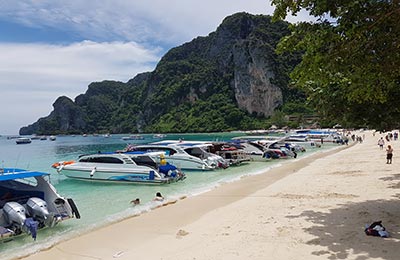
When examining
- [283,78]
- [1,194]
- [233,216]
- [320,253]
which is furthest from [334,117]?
[283,78]

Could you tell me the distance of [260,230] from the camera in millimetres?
9469

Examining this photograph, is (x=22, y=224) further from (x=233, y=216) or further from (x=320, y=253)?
(x=320, y=253)

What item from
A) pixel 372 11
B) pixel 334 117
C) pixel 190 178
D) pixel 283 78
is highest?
pixel 283 78

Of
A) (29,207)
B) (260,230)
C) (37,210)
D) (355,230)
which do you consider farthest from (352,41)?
(29,207)

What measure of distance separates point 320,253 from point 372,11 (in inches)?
190

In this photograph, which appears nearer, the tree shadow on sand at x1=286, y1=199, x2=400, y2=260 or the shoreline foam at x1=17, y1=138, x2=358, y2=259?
the tree shadow on sand at x1=286, y1=199, x2=400, y2=260

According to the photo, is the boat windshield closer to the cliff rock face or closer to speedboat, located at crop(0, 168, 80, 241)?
speedboat, located at crop(0, 168, 80, 241)

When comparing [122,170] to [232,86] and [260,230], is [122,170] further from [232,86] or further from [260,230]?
[232,86]

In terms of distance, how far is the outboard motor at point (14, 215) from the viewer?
35.0ft

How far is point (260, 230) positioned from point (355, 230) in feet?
7.82

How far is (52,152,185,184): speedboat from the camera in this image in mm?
21842

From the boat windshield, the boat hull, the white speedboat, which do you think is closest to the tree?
the boat hull

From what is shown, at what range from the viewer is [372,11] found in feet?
20.2

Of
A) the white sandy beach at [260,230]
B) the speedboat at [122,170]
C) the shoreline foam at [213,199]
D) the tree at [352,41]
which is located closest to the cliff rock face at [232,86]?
the shoreline foam at [213,199]
